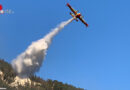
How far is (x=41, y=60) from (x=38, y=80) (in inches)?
922

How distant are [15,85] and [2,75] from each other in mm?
6203

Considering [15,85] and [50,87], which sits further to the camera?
[50,87]

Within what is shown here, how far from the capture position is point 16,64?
85.4 m

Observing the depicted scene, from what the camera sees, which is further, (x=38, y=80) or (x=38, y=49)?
(x=38, y=80)

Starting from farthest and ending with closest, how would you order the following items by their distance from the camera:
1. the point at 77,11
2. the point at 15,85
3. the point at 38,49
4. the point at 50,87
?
the point at 50,87 → the point at 15,85 → the point at 38,49 → the point at 77,11

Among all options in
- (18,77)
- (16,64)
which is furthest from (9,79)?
(16,64)

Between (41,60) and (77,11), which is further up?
(77,11)

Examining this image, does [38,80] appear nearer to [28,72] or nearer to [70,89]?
[70,89]

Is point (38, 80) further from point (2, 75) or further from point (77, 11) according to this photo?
point (77, 11)

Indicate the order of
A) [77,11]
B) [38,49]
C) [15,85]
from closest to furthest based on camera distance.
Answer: [77,11] → [38,49] → [15,85]

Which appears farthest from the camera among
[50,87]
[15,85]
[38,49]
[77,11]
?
[50,87]

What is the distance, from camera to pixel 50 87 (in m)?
101

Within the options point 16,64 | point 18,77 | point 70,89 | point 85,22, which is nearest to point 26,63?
point 16,64

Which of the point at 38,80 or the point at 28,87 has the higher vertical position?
the point at 38,80
